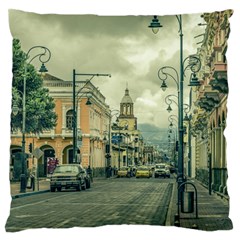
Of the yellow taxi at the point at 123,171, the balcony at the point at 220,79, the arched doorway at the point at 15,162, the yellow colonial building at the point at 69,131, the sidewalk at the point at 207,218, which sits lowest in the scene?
the sidewalk at the point at 207,218

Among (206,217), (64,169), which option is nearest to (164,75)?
(206,217)

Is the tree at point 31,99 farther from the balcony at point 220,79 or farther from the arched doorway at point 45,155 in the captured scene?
the balcony at point 220,79

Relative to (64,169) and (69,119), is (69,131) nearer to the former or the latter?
(69,119)

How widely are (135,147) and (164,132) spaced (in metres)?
0.94

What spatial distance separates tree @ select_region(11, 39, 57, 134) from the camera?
1045 cm

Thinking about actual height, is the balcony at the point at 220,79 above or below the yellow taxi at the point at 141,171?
above

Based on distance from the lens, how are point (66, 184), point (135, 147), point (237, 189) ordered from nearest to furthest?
point (237, 189) < point (135, 147) < point (66, 184)

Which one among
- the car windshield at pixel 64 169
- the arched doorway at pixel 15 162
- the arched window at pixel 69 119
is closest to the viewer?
the arched doorway at pixel 15 162

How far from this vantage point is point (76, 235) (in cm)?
977

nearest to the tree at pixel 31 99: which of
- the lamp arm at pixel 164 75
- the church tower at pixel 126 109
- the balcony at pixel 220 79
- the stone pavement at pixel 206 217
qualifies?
the stone pavement at pixel 206 217

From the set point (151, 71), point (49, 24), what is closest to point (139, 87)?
point (151, 71)

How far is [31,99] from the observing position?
38.2ft

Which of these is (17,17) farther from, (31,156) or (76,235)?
(76,235)

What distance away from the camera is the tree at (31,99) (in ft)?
34.3
